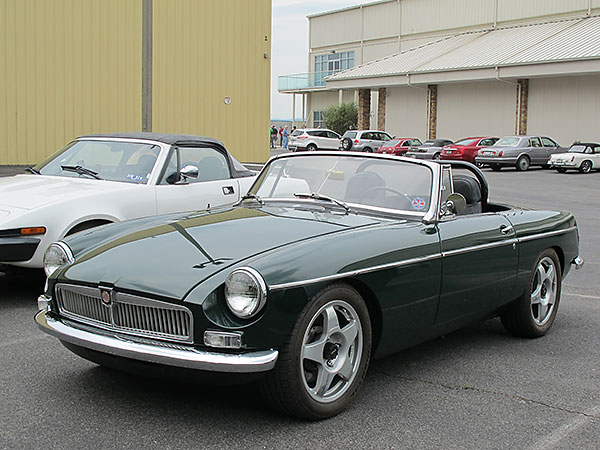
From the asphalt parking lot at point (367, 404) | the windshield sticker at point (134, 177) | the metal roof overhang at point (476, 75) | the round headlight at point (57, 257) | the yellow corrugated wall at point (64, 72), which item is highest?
the metal roof overhang at point (476, 75)

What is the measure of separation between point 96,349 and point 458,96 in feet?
131

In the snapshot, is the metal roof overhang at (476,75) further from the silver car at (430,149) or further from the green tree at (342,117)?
the silver car at (430,149)

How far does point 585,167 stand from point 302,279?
93.8 feet

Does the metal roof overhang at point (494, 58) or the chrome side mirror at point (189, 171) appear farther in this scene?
the metal roof overhang at point (494, 58)

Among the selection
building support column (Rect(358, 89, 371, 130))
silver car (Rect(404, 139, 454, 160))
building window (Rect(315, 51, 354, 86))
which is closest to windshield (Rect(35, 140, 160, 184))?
silver car (Rect(404, 139, 454, 160))

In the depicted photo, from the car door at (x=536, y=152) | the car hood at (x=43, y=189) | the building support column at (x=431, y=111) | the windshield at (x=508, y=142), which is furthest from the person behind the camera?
the building support column at (x=431, y=111)

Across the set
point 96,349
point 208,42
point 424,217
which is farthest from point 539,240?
point 208,42

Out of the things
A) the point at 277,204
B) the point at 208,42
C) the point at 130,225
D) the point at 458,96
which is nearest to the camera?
the point at 130,225

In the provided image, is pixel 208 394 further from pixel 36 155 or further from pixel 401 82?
pixel 401 82

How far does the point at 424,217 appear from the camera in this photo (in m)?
4.72

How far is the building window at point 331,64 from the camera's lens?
55.2m

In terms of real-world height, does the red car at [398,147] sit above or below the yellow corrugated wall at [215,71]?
below

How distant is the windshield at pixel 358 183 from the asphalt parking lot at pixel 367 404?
1.06 meters

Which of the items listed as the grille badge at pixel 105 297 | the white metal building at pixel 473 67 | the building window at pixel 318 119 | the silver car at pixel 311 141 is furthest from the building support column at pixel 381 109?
the grille badge at pixel 105 297
